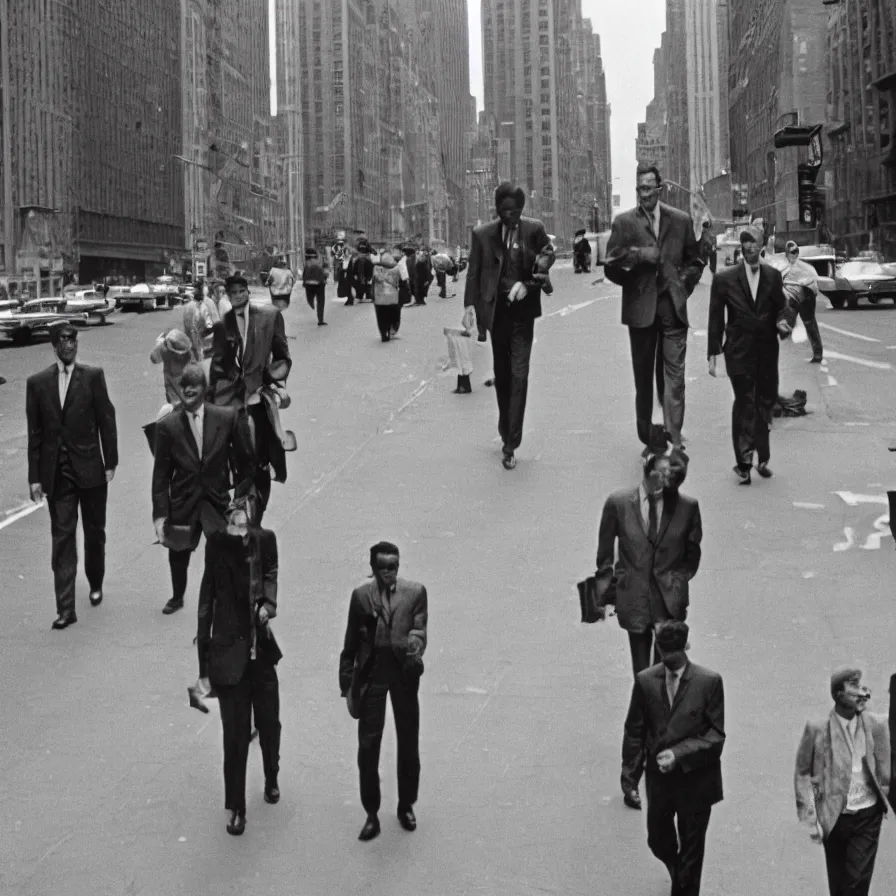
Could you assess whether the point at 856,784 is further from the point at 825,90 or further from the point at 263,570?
the point at 825,90

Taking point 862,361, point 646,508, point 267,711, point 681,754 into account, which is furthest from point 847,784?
point 862,361

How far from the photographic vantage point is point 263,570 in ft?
24.9

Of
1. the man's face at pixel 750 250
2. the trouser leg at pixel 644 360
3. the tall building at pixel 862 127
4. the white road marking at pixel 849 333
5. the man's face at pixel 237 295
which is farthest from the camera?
the tall building at pixel 862 127

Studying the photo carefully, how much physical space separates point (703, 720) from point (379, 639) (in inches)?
57.8

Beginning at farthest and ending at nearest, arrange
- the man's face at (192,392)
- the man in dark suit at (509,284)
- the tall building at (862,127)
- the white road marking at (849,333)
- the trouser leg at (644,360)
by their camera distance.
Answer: the tall building at (862,127) → the white road marking at (849,333) → the trouser leg at (644,360) → the man in dark suit at (509,284) → the man's face at (192,392)

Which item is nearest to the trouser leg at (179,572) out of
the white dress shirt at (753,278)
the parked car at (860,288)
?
the white dress shirt at (753,278)

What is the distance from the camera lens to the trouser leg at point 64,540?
10547 mm

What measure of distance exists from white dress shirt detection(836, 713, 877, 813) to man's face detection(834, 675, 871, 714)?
0.21 feet

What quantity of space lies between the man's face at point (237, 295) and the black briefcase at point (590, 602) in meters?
4.84

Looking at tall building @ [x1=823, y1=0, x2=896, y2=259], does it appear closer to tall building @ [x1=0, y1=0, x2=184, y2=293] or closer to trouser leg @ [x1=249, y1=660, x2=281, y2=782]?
tall building @ [x1=0, y1=0, x2=184, y2=293]

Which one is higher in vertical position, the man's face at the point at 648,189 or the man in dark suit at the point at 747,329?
the man's face at the point at 648,189

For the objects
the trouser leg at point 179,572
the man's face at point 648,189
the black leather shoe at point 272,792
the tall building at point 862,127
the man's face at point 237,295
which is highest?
the tall building at point 862,127

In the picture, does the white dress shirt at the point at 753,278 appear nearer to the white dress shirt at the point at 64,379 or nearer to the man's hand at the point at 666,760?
the white dress shirt at the point at 64,379

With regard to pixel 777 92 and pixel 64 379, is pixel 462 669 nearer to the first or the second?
pixel 64 379
